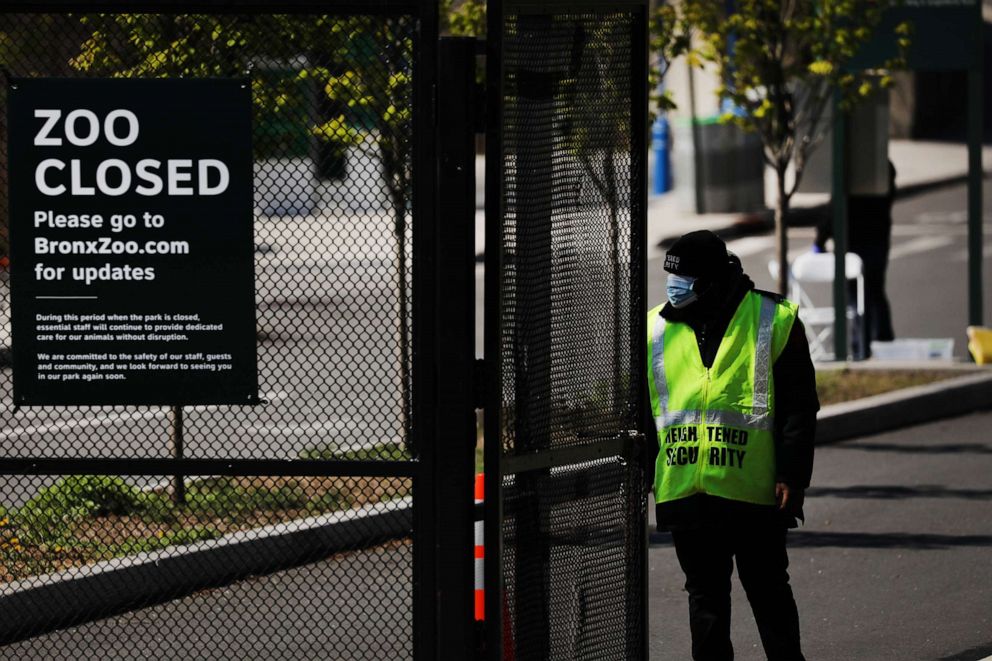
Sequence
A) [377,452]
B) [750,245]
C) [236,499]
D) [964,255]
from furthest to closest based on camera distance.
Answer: [750,245]
[964,255]
[236,499]
[377,452]

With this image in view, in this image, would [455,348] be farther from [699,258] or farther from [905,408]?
[905,408]

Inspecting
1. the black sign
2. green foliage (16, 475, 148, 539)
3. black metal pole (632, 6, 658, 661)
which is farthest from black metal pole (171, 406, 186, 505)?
black metal pole (632, 6, 658, 661)

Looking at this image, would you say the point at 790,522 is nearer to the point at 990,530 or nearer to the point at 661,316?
the point at 661,316

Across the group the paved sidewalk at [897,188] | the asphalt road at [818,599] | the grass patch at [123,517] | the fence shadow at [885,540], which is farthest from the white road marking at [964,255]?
the grass patch at [123,517]

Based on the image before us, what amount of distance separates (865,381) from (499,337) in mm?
8335

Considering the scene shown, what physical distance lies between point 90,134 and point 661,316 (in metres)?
2.10

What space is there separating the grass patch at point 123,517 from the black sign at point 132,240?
1551 mm

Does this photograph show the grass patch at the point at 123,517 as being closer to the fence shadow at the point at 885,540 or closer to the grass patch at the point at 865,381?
the fence shadow at the point at 885,540

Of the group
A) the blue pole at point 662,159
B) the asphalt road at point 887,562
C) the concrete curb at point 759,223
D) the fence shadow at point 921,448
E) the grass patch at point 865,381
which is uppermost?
the blue pole at point 662,159

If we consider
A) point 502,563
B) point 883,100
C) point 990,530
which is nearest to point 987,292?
point 883,100

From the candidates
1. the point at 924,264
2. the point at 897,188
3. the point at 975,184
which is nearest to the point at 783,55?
the point at 975,184

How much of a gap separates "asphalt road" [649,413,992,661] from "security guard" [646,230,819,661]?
4.23ft

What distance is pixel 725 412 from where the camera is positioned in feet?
18.8

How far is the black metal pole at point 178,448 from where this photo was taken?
239 inches
